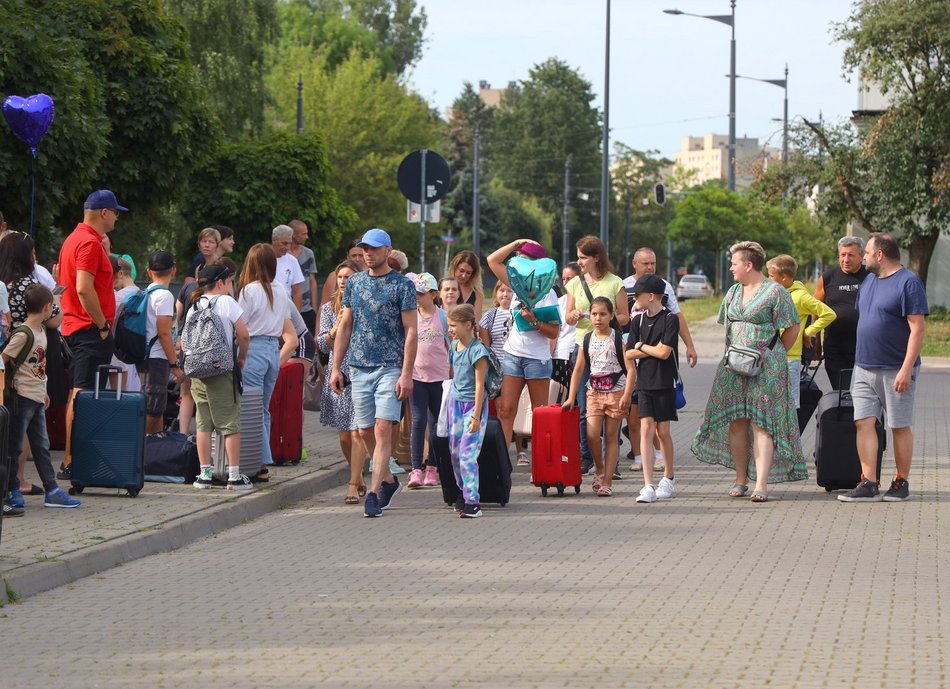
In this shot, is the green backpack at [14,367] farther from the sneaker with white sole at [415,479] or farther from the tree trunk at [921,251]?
the tree trunk at [921,251]

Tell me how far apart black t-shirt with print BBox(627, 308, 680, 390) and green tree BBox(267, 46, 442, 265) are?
51475 millimetres

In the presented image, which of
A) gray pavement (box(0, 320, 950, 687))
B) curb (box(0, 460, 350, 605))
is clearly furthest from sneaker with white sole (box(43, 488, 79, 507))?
curb (box(0, 460, 350, 605))

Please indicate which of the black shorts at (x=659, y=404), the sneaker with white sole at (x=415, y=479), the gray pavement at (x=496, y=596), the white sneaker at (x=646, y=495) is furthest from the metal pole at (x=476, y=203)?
the gray pavement at (x=496, y=596)

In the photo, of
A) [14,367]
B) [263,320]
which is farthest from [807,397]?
[14,367]

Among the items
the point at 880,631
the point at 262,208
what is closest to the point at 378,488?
the point at 880,631

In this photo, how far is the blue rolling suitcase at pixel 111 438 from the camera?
10344mm

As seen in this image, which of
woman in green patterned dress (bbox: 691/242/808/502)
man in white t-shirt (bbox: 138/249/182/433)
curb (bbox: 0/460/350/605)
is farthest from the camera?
man in white t-shirt (bbox: 138/249/182/433)

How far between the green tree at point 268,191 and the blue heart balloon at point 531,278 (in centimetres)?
1989

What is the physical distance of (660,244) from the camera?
437ft

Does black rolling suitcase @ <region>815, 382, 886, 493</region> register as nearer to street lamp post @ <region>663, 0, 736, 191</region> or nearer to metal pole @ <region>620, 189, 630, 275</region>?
street lamp post @ <region>663, 0, 736, 191</region>

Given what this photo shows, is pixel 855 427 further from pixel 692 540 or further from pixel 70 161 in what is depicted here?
pixel 70 161

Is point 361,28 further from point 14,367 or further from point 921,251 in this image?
point 14,367

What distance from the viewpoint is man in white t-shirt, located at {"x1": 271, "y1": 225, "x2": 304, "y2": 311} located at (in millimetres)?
14906

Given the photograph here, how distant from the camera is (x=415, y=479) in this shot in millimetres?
11938
